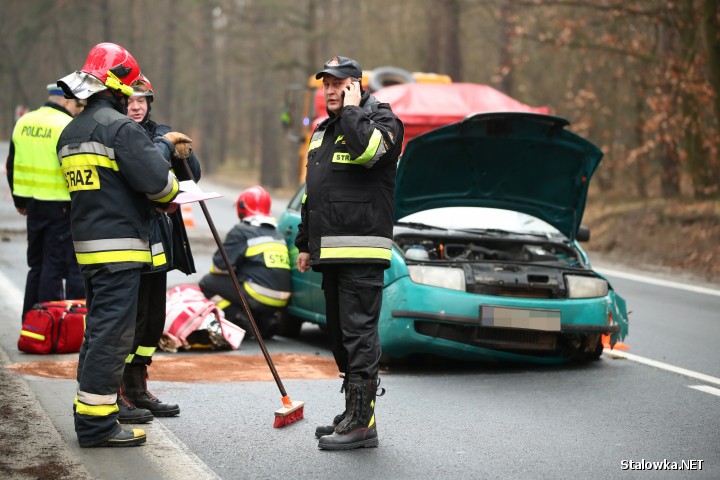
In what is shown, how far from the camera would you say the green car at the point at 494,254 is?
7.52 meters

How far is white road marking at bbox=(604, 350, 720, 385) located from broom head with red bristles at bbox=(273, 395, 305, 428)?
304 cm

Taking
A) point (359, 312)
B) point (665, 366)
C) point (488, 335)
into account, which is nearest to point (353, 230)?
point (359, 312)

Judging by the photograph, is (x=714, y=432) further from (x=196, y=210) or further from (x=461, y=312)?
(x=196, y=210)

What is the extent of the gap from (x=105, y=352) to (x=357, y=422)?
1.29 meters

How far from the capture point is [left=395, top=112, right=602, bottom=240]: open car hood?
7844 mm

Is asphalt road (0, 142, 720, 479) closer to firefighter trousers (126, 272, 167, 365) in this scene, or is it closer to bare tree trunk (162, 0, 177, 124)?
firefighter trousers (126, 272, 167, 365)

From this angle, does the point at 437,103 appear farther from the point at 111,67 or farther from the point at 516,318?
the point at 111,67

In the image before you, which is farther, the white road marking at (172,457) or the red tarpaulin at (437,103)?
the red tarpaulin at (437,103)

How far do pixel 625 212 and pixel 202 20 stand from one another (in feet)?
98.7

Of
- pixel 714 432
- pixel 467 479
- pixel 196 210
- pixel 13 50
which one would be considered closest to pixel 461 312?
pixel 714 432

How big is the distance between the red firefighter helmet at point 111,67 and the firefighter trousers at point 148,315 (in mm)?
1018

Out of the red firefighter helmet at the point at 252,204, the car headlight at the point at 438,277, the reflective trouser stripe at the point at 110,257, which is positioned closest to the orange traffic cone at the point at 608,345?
the car headlight at the point at 438,277

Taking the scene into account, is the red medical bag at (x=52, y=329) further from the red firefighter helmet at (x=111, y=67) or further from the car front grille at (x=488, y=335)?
the red firefighter helmet at (x=111, y=67)

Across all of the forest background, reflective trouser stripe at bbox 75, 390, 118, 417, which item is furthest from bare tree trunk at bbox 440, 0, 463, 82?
reflective trouser stripe at bbox 75, 390, 118, 417
